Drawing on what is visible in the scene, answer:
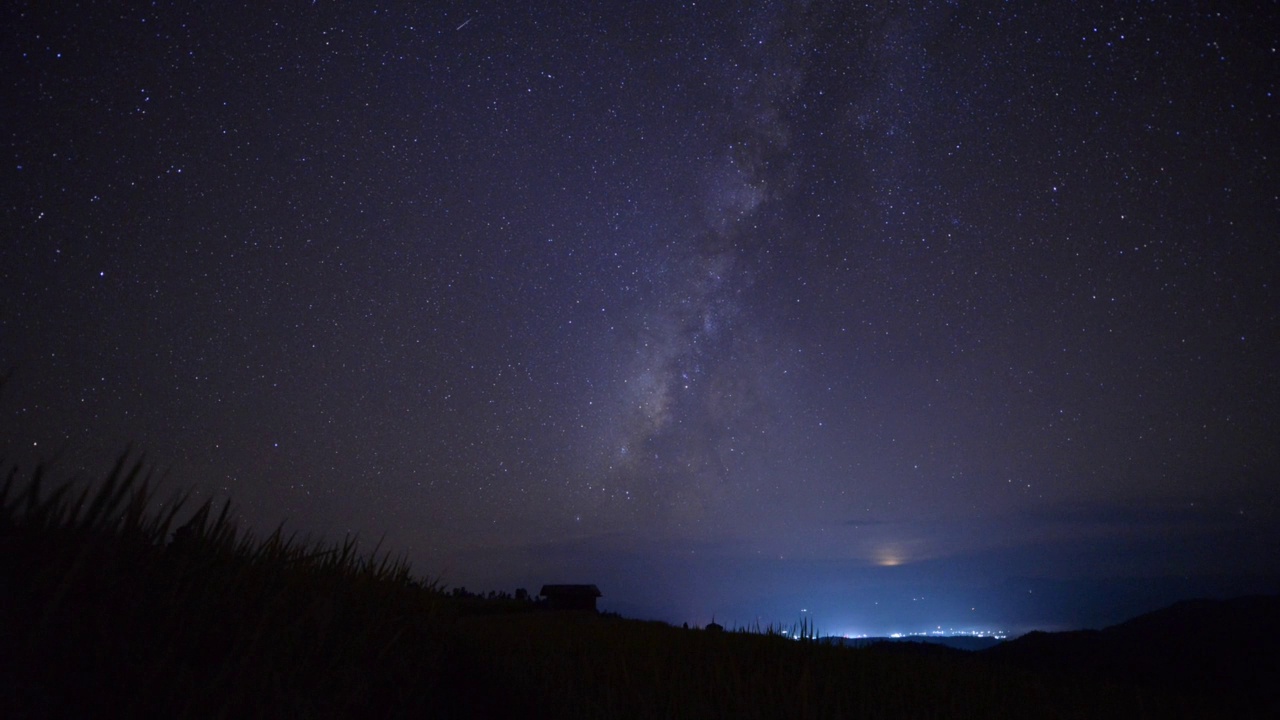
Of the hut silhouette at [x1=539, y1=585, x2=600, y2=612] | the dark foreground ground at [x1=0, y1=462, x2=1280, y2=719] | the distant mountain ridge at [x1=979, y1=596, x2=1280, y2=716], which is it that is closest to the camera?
the dark foreground ground at [x1=0, y1=462, x2=1280, y2=719]

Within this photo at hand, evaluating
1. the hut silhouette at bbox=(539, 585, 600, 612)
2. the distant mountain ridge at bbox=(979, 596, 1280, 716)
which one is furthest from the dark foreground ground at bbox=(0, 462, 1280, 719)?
the hut silhouette at bbox=(539, 585, 600, 612)

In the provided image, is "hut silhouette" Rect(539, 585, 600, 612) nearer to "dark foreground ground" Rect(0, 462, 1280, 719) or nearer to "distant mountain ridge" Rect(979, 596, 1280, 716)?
"distant mountain ridge" Rect(979, 596, 1280, 716)

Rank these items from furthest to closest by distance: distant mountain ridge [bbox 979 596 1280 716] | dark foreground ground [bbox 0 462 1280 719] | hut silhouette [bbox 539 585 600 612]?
hut silhouette [bbox 539 585 600 612]
distant mountain ridge [bbox 979 596 1280 716]
dark foreground ground [bbox 0 462 1280 719]

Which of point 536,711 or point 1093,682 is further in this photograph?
point 1093,682

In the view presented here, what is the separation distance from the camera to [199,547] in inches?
83.9

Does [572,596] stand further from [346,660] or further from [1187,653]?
[346,660]

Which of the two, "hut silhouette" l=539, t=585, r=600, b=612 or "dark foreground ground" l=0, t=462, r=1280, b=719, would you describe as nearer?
"dark foreground ground" l=0, t=462, r=1280, b=719

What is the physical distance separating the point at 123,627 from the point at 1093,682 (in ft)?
16.1

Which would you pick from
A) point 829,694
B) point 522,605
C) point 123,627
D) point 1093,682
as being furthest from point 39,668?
point 522,605

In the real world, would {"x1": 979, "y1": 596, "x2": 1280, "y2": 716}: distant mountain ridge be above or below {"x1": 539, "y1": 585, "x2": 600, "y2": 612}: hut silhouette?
above

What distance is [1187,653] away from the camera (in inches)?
388

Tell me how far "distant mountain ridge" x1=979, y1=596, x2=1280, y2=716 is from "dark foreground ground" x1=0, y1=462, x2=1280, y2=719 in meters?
0.06

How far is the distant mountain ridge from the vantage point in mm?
3967

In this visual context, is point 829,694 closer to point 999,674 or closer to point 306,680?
point 999,674
